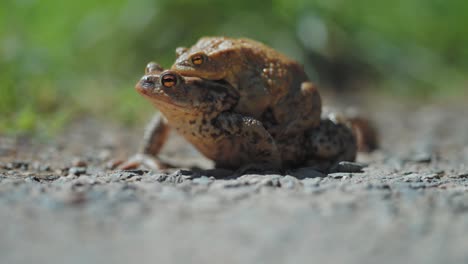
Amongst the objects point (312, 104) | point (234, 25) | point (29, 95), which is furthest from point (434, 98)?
point (29, 95)

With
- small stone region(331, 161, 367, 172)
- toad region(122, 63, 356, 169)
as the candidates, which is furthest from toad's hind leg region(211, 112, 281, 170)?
small stone region(331, 161, 367, 172)

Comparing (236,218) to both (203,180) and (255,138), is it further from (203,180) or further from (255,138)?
(255,138)

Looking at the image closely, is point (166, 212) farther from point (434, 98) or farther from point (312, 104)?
point (434, 98)

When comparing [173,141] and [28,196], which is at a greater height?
[173,141]

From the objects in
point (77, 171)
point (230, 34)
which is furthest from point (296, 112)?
point (230, 34)

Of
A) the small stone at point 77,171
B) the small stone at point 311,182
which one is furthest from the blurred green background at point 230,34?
the small stone at point 311,182

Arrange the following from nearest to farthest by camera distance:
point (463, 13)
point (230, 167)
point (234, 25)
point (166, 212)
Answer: point (166, 212) → point (230, 167) → point (234, 25) → point (463, 13)

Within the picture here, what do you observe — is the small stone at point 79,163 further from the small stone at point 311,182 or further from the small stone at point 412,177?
the small stone at point 412,177
